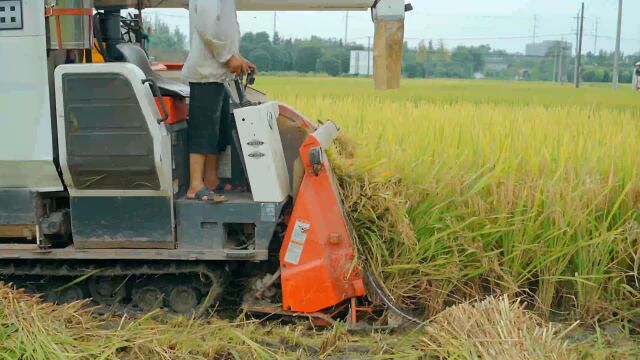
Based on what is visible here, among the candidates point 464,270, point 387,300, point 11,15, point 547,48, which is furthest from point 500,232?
point 547,48

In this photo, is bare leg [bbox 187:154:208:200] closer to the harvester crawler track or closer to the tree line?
the harvester crawler track

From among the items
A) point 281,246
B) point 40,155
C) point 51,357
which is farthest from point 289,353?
point 40,155

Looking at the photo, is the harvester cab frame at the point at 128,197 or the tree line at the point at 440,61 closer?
the harvester cab frame at the point at 128,197

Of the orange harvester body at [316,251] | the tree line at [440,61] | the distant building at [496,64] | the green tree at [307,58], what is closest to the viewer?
the orange harvester body at [316,251]

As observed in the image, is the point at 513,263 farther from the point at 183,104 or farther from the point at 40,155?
the point at 40,155

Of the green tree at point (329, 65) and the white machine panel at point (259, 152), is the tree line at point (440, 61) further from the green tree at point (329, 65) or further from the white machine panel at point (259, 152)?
the white machine panel at point (259, 152)

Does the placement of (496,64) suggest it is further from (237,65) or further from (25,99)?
(25,99)

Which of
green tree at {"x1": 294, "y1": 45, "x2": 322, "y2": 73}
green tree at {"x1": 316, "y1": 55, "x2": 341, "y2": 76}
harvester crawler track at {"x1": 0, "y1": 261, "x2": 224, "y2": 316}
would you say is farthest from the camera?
green tree at {"x1": 316, "y1": 55, "x2": 341, "y2": 76}

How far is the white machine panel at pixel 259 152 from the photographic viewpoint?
13.6ft

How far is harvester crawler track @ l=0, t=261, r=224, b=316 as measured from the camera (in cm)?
→ 429

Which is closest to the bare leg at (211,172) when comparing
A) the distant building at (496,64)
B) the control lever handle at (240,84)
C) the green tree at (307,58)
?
the control lever handle at (240,84)

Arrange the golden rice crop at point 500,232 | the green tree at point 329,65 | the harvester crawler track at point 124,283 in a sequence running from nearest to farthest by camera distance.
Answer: the harvester crawler track at point 124,283 → the golden rice crop at point 500,232 → the green tree at point 329,65

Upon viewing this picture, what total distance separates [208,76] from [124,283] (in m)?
1.30

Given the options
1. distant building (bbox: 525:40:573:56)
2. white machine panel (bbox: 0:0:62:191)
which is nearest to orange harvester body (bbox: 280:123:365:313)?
white machine panel (bbox: 0:0:62:191)
